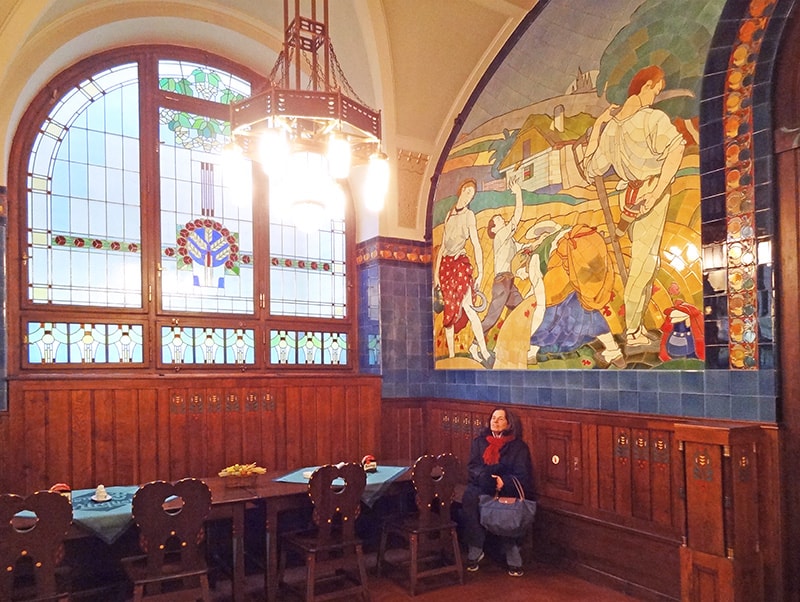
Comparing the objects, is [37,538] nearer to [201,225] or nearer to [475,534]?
[475,534]

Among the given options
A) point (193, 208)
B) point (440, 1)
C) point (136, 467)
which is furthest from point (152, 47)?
point (136, 467)

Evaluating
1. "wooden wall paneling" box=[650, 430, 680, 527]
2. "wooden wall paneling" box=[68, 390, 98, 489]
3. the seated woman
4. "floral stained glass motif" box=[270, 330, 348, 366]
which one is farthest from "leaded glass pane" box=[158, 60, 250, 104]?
"wooden wall paneling" box=[650, 430, 680, 527]

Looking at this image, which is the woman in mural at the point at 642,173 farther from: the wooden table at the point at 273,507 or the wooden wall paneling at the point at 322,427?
the wooden wall paneling at the point at 322,427

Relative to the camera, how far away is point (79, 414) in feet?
16.1

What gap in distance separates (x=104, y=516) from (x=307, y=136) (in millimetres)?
2692

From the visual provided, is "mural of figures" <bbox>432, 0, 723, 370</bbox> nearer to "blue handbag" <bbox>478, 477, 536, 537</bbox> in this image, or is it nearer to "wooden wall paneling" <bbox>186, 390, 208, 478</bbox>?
"blue handbag" <bbox>478, 477, 536, 537</bbox>

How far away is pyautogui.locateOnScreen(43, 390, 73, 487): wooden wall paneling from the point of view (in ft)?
15.7

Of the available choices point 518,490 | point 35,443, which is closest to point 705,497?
point 518,490

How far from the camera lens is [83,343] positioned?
540 centimetres

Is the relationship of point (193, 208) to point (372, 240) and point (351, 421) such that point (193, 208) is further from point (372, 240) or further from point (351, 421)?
point (351, 421)

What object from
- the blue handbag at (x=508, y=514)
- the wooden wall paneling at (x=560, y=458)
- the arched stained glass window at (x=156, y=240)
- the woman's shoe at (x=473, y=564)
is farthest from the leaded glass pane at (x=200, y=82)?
the woman's shoe at (x=473, y=564)

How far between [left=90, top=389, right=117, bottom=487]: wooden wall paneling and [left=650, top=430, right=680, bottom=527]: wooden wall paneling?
4.13 m

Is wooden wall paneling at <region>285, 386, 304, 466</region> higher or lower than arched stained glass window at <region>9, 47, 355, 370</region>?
lower

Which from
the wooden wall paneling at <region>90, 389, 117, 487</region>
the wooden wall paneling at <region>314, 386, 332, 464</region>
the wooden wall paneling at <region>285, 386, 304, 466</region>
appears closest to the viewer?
the wooden wall paneling at <region>90, 389, 117, 487</region>
